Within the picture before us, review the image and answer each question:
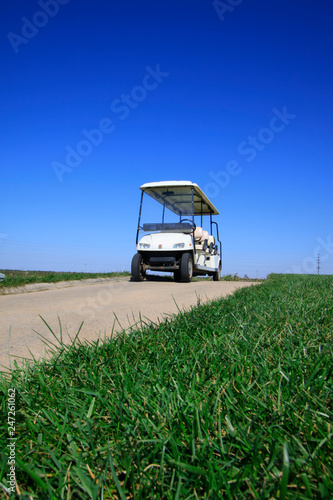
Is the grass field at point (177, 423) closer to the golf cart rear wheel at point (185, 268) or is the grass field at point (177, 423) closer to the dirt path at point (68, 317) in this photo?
the dirt path at point (68, 317)

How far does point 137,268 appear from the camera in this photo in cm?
1072

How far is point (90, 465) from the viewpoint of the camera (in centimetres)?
105

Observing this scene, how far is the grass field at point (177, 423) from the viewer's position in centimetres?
92

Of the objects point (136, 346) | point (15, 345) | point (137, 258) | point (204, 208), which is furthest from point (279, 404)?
point (204, 208)

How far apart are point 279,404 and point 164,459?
49 centimetres

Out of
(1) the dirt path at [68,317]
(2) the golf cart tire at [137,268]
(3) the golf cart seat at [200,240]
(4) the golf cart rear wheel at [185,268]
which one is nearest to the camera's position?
(1) the dirt path at [68,317]

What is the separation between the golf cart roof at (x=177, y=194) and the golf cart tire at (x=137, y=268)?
234 cm

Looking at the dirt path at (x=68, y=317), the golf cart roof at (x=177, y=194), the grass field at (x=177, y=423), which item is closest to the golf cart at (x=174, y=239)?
the golf cart roof at (x=177, y=194)

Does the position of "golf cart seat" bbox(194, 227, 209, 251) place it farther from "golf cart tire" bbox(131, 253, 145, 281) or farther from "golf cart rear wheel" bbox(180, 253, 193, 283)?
"golf cart tire" bbox(131, 253, 145, 281)

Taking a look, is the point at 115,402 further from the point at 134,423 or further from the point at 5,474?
the point at 5,474

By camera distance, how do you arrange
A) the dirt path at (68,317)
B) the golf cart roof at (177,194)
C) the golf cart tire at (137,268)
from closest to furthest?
the dirt path at (68,317) → the golf cart tire at (137,268) → the golf cart roof at (177,194)

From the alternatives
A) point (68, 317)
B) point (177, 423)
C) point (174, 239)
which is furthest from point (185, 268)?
Result: point (177, 423)

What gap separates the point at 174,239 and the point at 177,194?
1.98 m

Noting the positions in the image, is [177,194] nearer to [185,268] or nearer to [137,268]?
[185,268]
